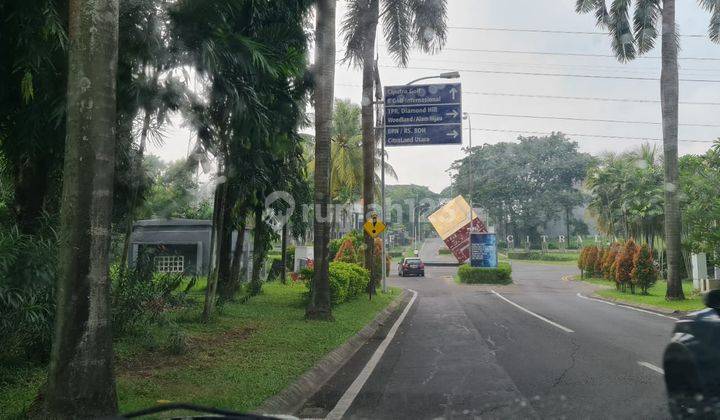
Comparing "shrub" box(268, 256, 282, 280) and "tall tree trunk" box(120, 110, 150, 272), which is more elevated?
"tall tree trunk" box(120, 110, 150, 272)

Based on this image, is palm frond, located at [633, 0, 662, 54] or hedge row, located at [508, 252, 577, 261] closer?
palm frond, located at [633, 0, 662, 54]

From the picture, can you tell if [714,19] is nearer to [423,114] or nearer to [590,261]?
[423,114]

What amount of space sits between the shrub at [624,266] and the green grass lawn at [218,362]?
1617 cm

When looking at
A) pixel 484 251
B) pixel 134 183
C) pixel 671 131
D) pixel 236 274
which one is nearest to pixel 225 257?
pixel 236 274

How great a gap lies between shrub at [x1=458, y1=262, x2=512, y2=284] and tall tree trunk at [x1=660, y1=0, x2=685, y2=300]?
15615mm

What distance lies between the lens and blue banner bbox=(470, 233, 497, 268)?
3719 cm

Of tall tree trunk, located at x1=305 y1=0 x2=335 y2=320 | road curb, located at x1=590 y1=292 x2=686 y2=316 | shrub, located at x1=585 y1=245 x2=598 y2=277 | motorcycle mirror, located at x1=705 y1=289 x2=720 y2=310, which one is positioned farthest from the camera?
shrub, located at x1=585 y1=245 x2=598 y2=277

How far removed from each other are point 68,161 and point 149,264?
5.66 m

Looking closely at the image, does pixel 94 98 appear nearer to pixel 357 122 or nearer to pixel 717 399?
pixel 717 399

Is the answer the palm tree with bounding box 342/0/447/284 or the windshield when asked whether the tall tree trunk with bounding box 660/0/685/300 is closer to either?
the windshield

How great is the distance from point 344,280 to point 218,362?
375 inches

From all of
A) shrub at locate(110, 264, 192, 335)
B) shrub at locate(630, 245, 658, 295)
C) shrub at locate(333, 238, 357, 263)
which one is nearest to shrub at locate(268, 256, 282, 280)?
shrub at locate(333, 238, 357, 263)

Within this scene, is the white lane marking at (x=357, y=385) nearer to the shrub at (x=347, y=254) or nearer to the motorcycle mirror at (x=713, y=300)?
the motorcycle mirror at (x=713, y=300)

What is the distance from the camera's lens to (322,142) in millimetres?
14281
